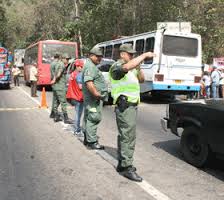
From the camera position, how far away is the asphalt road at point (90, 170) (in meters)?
5.13

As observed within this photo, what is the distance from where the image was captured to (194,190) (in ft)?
17.3

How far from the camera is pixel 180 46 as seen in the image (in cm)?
1650

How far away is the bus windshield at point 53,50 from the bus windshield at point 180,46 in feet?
28.2

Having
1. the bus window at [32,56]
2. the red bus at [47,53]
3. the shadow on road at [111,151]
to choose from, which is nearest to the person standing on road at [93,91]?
the shadow on road at [111,151]

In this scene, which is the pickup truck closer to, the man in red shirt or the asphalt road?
the asphalt road

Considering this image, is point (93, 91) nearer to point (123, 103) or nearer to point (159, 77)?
point (123, 103)

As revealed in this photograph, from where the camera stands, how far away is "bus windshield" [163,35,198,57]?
16.2 metres

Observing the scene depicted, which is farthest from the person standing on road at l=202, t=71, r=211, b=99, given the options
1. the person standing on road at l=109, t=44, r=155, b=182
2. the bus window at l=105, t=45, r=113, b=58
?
the person standing on road at l=109, t=44, r=155, b=182

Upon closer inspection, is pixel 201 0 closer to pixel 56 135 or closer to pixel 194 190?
pixel 56 135

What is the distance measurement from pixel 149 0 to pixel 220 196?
929 inches

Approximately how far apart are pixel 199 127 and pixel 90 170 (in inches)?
67.5

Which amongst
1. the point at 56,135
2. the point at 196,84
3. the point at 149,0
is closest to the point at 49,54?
the point at 149,0

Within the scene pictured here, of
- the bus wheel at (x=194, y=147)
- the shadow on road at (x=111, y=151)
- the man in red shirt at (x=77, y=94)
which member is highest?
the man in red shirt at (x=77, y=94)

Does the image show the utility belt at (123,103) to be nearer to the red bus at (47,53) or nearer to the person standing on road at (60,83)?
the person standing on road at (60,83)
